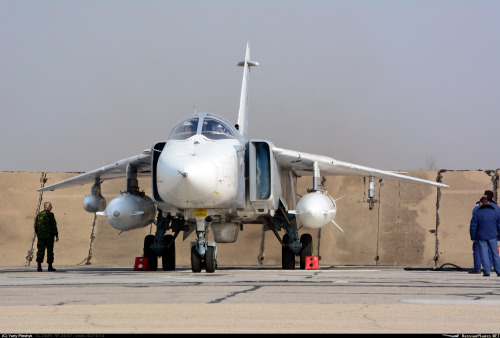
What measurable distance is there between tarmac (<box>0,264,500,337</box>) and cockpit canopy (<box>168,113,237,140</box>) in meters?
4.41

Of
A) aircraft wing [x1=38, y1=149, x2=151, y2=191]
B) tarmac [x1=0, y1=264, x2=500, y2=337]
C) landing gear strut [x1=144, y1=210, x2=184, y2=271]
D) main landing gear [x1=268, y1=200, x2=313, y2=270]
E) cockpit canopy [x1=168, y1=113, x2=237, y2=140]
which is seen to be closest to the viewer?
tarmac [x1=0, y1=264, x2=500, y2=337]

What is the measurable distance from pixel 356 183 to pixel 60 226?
28.5 feet

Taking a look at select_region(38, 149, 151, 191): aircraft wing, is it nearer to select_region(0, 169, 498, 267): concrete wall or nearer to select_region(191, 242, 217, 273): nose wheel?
select_region(191, 242, 217, 273): nose wheel

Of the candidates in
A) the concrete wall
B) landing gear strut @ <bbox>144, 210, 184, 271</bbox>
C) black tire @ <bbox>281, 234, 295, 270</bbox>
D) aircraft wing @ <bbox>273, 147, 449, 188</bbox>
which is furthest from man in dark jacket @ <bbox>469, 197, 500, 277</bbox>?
the concrete wall

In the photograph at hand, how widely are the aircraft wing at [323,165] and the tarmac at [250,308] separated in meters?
6.22

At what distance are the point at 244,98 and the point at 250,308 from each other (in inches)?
541

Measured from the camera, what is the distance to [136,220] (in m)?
15.8

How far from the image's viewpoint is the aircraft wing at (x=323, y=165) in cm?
1639

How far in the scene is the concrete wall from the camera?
20.9 m

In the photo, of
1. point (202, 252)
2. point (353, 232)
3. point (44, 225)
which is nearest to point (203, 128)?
point (202, 252)

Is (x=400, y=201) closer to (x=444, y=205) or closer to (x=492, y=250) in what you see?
(x=444, y=205)

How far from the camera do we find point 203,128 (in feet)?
46.4

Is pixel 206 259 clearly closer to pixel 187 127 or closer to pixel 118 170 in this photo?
pixel 187 127

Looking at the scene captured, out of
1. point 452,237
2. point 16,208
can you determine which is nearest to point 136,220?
point 16,208
